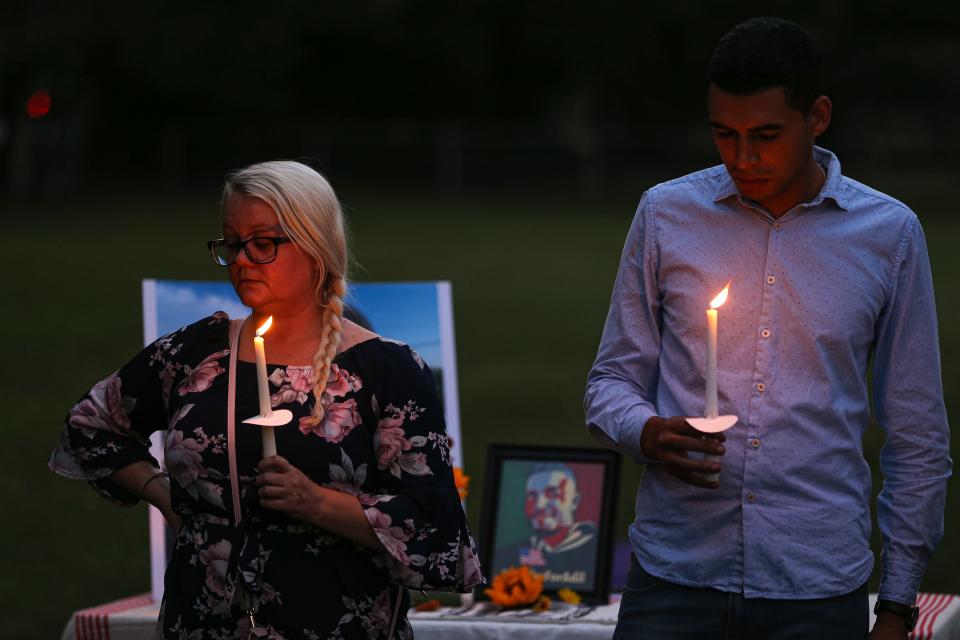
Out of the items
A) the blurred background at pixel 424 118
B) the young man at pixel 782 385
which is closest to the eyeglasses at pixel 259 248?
the young man at pixel 782 385

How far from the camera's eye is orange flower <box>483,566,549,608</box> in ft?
15.5

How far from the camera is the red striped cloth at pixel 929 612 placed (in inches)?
158

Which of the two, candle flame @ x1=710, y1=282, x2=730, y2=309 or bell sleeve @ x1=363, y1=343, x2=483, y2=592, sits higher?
candle flame @ x1=710, y1=282, x2=730, y2=309

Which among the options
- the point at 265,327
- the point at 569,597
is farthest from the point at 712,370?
the point at 569,597

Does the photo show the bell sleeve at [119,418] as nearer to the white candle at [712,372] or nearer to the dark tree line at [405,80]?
the white candle at [712,372]

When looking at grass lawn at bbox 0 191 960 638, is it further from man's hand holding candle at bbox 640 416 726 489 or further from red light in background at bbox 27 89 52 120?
red light in background at bbox 27 89 52 120

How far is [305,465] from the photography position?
2.91m

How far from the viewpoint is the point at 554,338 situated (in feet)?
50.5

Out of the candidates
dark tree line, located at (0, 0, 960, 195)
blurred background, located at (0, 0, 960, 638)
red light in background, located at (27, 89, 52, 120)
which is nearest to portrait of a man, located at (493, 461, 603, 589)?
blurred background, located at (0, 0, 960, 638)

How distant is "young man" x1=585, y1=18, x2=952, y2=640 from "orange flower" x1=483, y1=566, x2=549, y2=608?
179cm

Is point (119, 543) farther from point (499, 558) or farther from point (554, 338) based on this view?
point (554, 338)

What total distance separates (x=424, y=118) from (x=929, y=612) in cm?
3850

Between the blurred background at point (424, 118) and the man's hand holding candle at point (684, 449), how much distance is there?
17.3m

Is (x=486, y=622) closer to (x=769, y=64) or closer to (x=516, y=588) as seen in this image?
(x=516, y=588)
